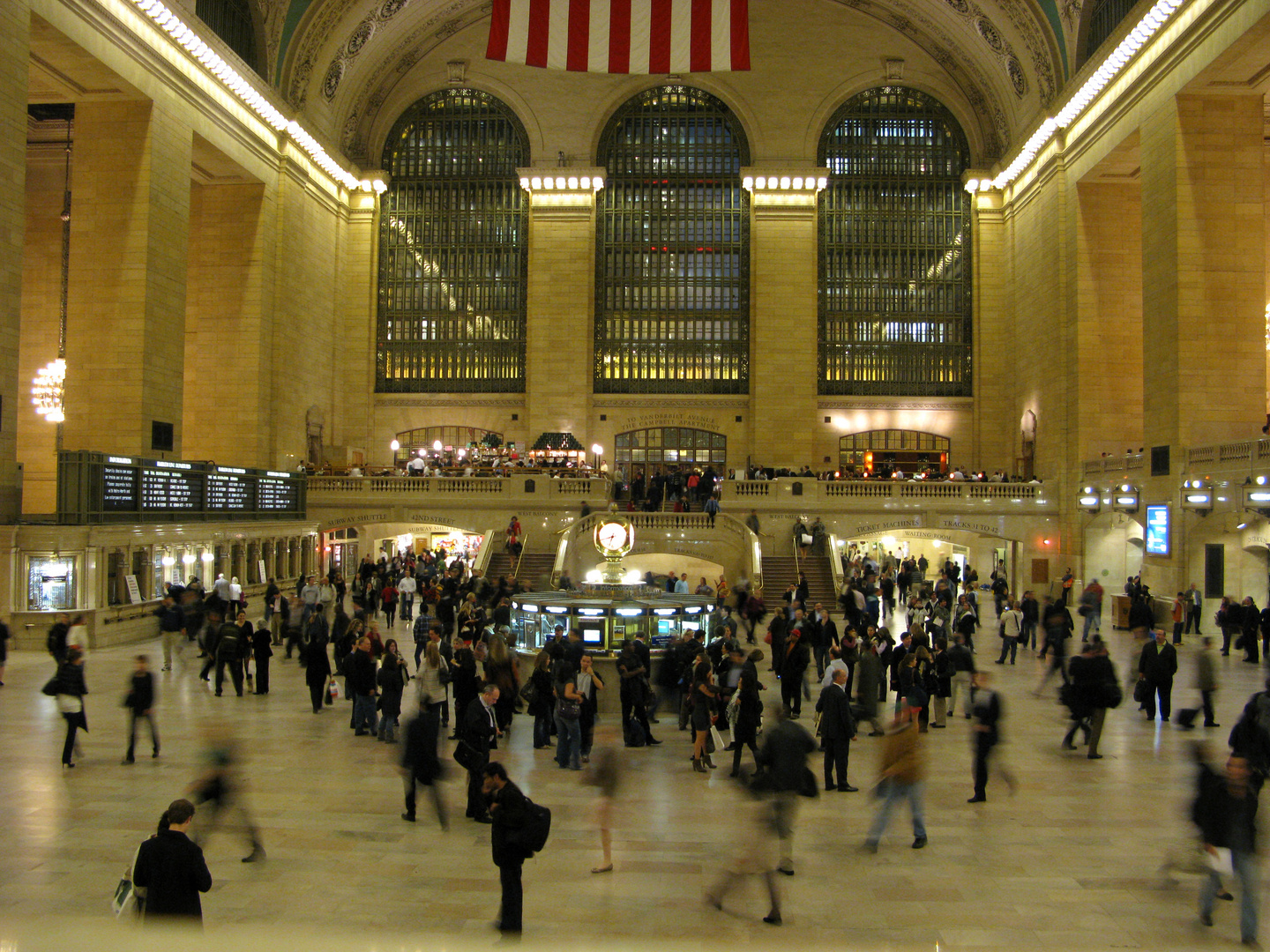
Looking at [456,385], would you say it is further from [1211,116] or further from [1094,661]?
[1094,661]

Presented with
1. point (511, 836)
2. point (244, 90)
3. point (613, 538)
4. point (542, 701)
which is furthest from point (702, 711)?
point (244, 90)

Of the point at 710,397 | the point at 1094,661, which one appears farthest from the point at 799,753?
the point at 710,397

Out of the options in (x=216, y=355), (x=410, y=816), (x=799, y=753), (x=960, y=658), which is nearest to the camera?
(x=799, y=753)

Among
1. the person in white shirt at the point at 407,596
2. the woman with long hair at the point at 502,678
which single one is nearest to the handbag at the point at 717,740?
the woman with long hair at the point at 502,678

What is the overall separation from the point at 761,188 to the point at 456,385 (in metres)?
12.9

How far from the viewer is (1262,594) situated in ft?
67.8

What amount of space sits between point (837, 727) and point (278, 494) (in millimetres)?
21635

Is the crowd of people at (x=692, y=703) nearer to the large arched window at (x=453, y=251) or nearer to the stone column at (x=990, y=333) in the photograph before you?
the stone column at (x=990, y=333)

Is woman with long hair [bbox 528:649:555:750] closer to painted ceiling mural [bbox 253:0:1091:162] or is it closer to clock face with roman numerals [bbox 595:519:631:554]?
clock face with roman numerals [bbox 595:519:631:554]

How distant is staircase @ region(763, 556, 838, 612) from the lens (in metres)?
24.3

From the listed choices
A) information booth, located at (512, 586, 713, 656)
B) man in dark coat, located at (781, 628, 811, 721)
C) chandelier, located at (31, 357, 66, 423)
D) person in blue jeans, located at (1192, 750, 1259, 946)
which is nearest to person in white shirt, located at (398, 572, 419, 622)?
information booth, located at (512, 586, 713, 656)

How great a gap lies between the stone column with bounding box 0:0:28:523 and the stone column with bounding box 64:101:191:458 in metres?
4.50

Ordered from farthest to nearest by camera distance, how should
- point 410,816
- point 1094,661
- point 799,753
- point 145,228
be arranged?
point 145,228 → point 1094,661 → point 410,816 → point 799,753

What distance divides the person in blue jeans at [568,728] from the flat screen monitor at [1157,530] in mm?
18114
